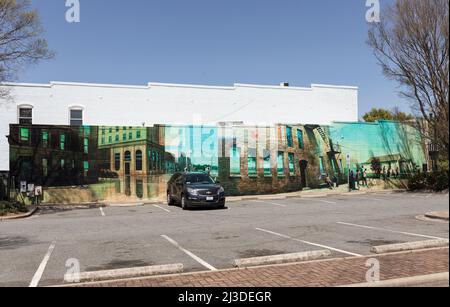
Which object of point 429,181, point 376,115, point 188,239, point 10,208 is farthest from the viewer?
point 376,115

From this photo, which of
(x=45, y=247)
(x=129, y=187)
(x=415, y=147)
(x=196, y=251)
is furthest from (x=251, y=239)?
(x=415, y=147)

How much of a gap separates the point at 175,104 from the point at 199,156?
6360mm

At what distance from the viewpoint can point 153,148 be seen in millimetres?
26812

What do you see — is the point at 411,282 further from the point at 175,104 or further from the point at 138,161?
the point at 175,104

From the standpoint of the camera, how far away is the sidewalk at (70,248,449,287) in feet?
20.4

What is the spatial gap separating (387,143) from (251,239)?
24143mm

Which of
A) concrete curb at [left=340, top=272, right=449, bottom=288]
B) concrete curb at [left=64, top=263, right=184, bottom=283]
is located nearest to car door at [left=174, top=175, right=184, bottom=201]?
concrete curb at [left=64, top=263, right=184, bottom=283]

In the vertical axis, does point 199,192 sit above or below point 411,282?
above

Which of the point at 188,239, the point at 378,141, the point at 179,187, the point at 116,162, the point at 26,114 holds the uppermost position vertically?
the point at 26,114

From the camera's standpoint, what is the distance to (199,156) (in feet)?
90.6

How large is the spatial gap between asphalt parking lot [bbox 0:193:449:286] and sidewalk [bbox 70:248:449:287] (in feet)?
2.61

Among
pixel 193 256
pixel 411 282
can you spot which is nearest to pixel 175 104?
pixel 193 256

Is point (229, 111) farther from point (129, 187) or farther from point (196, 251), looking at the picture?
point (196, 251)

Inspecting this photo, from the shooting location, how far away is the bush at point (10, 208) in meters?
18.8
